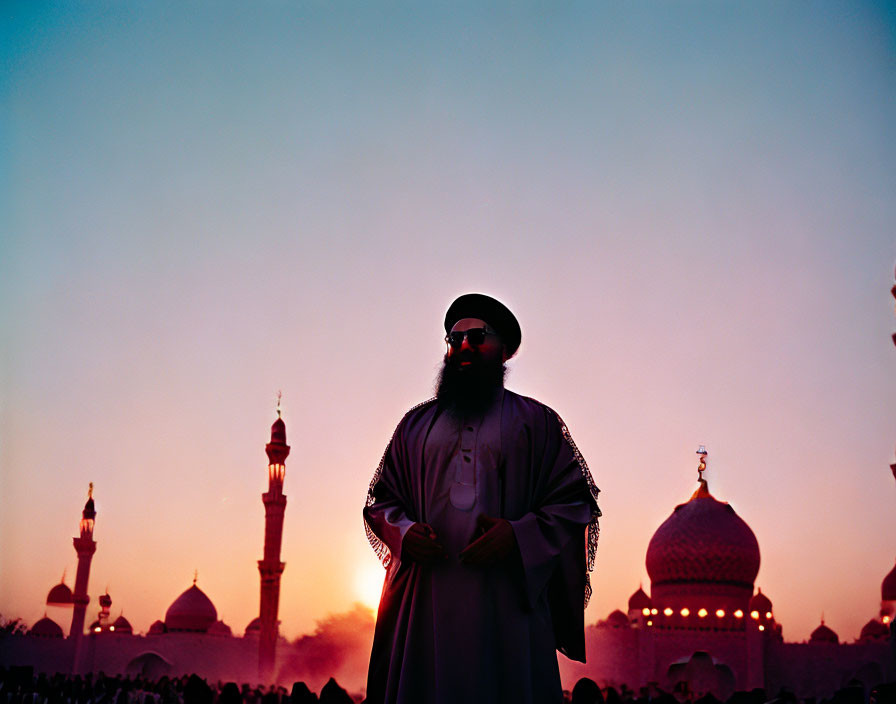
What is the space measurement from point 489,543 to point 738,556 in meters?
26.4

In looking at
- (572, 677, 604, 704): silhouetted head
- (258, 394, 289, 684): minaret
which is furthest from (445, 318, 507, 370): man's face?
(258, 394, 289, 684): minaret

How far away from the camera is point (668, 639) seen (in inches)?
998

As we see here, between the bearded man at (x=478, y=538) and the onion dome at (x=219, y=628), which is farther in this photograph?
the onion dome at (x=219, y=628)

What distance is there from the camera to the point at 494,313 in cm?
322

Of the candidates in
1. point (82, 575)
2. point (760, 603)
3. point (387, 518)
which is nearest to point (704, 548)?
point (760, 603)

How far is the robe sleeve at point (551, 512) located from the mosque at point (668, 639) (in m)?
20.8

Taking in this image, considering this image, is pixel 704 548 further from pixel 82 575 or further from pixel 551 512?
pixel 551 512

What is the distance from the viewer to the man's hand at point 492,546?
8.64 ft

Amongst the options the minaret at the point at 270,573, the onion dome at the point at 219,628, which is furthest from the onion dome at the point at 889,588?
the onion dome at the point at 219,628

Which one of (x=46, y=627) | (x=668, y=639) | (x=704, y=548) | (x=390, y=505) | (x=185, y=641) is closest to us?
(x=390, y=505)

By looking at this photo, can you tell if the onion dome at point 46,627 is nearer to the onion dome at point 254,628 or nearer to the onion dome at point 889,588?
the onion dome at point 254,628

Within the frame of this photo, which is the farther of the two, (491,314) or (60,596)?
(60,596)

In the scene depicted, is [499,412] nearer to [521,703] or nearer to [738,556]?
[521,703]

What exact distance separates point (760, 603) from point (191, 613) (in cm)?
1852
